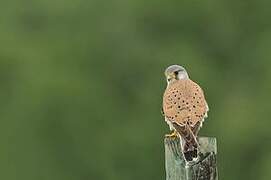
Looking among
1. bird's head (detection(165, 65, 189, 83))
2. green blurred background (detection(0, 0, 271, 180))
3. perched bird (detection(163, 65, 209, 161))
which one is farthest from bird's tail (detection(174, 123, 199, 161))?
green blurred background (detection(0, 0, 271, 180))

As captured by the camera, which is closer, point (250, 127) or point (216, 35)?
point (250, 127)

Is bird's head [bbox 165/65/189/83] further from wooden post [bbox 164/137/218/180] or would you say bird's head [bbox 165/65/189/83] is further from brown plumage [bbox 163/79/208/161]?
wooden post [bbox 164/137/218/180]

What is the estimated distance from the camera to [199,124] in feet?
24.5

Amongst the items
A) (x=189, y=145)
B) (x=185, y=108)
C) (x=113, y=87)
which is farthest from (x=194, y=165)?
(x=113, y=87)

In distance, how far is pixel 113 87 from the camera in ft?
65.3

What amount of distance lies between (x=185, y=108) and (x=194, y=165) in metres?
1.26

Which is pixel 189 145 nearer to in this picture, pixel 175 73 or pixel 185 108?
pixel 185 108

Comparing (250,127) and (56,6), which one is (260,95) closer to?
(250,127)

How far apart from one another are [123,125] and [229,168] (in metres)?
1.58

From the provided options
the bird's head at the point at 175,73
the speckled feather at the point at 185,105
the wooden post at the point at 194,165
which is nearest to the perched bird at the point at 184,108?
the speckled feather at the point at 185,105

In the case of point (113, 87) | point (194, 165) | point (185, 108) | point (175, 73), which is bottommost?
point (113, 87)

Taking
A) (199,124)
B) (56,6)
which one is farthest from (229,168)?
(199,124)

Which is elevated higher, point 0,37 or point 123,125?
point 0,37

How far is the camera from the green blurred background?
1925 cm
